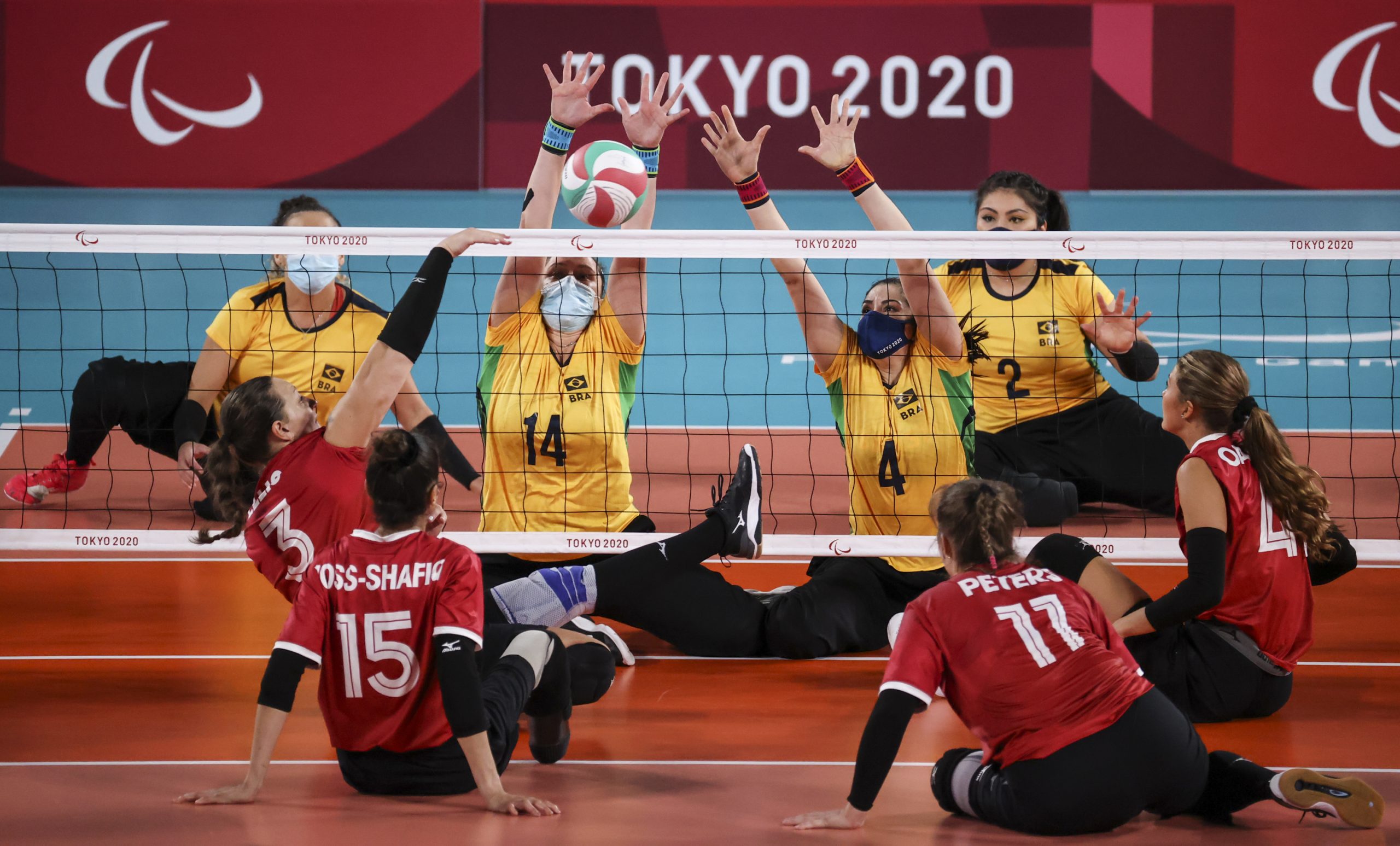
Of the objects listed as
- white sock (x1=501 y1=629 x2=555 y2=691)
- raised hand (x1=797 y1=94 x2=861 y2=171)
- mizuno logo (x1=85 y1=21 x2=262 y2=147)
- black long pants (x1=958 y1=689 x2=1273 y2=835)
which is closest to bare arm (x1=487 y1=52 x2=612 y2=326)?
raised hand (x1=797 y1=94 x2=861 y2=171)

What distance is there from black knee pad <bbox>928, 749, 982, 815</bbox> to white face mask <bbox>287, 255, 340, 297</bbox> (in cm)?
367

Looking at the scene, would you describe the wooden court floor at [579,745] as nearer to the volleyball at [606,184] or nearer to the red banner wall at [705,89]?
the volleyball at [606,184]

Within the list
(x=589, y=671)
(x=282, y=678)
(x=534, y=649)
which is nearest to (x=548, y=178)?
(x=589, y=671)

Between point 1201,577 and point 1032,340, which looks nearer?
point 1201,577

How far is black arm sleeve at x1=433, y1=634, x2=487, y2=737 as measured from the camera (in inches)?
124

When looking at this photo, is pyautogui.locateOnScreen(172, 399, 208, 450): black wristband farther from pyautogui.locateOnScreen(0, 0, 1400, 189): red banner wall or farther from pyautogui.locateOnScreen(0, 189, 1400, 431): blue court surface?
pyautogui.locateOnScreen(0, 0, 1400, 189): red banner wall

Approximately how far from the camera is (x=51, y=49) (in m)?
12.0

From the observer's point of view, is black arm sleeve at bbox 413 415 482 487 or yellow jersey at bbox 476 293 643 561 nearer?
yellow jersey at bbox 476 293 643 561

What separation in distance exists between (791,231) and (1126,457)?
2.64 metres

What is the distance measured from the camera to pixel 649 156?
17.7 feet

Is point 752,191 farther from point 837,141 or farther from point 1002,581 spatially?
point 1002,581

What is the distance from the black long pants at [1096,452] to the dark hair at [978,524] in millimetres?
3213

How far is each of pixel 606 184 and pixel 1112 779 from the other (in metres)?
3.02

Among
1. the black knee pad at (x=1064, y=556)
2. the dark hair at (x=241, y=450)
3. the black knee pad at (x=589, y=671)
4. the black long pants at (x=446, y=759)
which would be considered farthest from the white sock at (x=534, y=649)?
the black knee pad at (x=1064, y=556)
